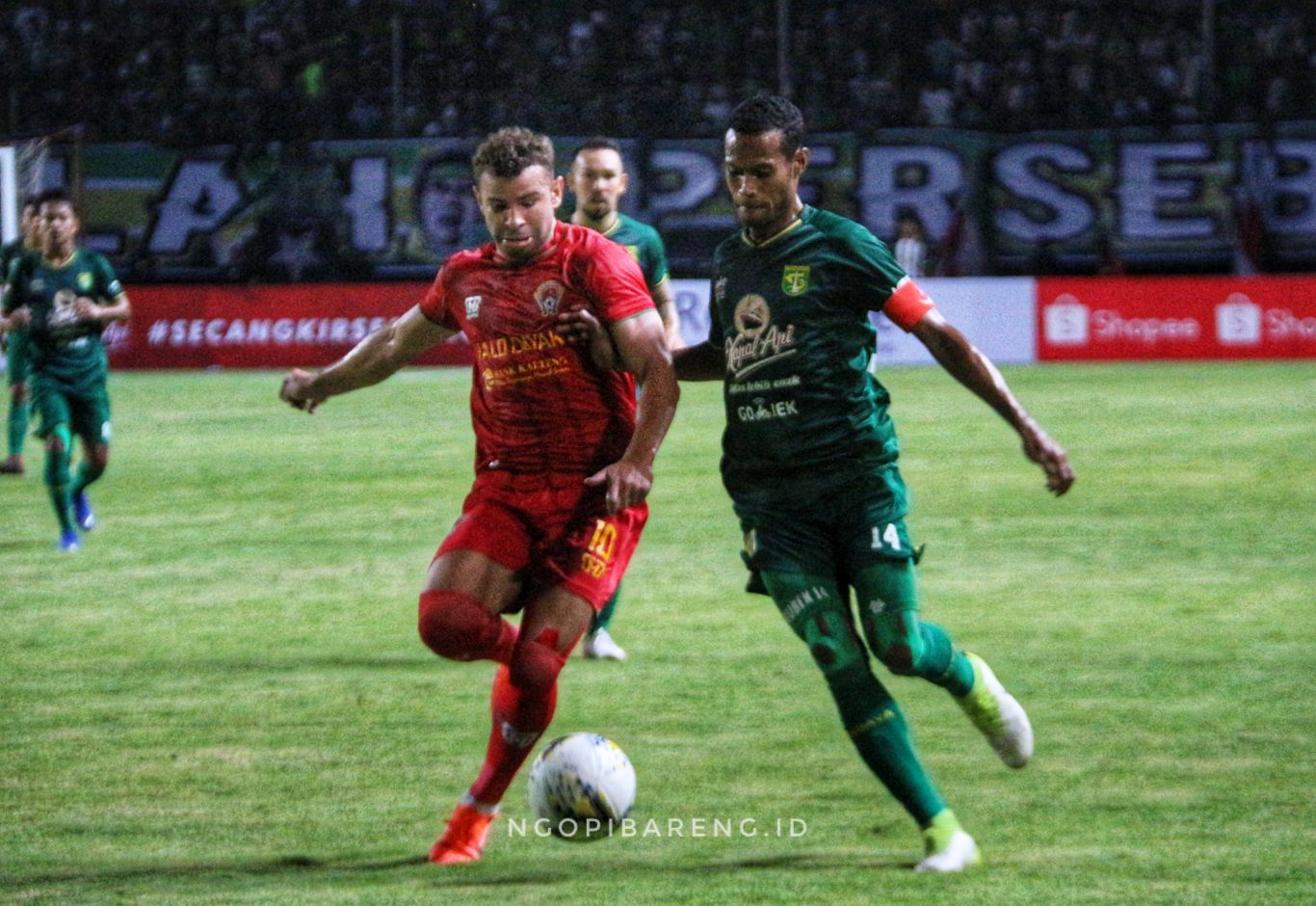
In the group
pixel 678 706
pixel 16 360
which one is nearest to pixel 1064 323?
pixel 16 360

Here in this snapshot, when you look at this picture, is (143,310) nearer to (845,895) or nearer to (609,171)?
(609,171)

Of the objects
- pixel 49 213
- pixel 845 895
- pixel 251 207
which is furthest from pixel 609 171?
pixel 251 207

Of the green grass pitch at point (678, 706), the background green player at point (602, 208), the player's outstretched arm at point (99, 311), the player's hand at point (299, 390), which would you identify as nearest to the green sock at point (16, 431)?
the green grass pitch at point (678, 706)

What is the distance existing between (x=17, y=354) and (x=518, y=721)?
11222 millimetres

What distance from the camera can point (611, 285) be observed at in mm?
5738

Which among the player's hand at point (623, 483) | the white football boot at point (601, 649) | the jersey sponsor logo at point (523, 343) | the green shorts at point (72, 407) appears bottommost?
the green shorts at point (72, 407)

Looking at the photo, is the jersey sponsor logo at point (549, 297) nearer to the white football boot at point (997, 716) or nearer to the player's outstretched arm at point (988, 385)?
the player's outstretched arm at point (988, 385)

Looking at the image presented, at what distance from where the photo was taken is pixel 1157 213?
28531 millimetres

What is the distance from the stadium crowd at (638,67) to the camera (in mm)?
29328

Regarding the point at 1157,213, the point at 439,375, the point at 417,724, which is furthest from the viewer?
the point at 1157,213

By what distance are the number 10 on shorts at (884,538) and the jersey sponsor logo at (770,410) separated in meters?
0.41

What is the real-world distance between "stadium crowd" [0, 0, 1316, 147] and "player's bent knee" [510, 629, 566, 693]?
961 inches

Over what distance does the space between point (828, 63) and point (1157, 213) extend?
→ 5.48m

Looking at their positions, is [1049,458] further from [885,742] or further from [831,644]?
[885,742]
